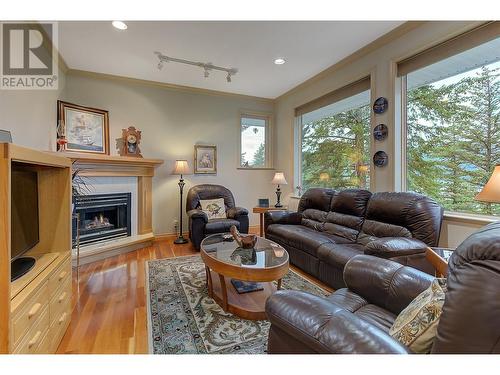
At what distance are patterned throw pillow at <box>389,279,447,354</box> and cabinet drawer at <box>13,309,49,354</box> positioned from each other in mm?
1684

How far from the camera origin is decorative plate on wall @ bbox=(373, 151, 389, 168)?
9.68ft

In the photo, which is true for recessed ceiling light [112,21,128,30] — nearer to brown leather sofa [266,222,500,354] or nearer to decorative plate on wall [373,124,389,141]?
brown leather sofa [266,222,500,354]

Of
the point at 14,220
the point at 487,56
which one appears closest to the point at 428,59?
the point at 487,56

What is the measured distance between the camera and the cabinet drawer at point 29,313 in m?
1.11

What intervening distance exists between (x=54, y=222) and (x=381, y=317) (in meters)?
2.30

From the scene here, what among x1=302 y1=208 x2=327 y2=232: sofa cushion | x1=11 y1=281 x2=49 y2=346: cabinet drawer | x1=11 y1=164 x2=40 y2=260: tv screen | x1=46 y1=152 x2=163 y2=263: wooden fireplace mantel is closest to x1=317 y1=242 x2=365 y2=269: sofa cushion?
x1=302 y1=208 x2=327 y2=232: sofa cushion

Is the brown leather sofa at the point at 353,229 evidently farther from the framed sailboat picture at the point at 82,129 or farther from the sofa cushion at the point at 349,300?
the framed sailboat picture at the point at 82,129

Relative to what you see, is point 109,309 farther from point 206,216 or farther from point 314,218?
point 314,218

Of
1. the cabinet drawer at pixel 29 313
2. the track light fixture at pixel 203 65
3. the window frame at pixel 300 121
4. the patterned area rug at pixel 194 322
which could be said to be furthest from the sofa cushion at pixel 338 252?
the track light fixture at pixel 203 65

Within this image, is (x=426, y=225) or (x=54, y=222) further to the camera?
(x=426, y=225)

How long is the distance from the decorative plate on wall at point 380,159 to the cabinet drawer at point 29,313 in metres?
3.39
